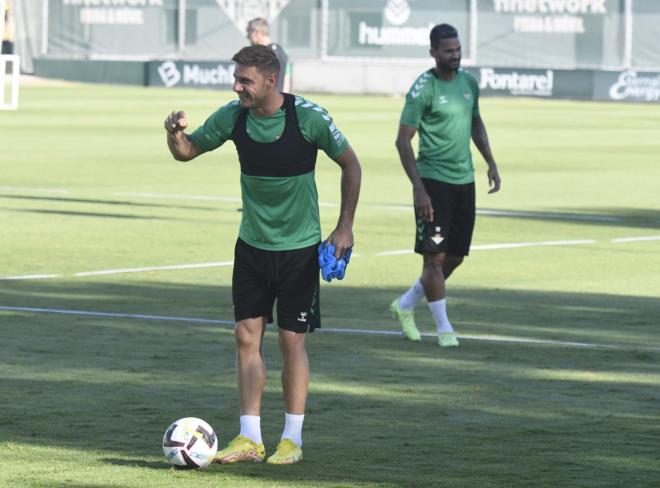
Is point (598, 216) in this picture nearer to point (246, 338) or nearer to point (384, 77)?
point (246, 338)

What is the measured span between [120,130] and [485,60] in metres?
22.2

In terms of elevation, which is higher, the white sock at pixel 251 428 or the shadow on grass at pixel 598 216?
the white sock at pixel 251 428

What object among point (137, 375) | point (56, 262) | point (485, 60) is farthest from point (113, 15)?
point (137, 375)

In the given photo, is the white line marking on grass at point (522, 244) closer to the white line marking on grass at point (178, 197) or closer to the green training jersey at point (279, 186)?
the white line marking on grass at point (178, 197)

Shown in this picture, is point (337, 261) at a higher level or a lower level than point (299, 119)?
lower

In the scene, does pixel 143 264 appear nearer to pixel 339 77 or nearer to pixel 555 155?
pixel 555 155

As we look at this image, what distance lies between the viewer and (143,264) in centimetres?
1700

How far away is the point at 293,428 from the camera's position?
8664mm

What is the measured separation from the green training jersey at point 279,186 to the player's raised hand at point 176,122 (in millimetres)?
220

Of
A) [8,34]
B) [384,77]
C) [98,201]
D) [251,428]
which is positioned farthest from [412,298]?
[8,34]

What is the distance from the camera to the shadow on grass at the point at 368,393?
8.47m

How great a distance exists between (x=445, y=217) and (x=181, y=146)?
13.8 ft

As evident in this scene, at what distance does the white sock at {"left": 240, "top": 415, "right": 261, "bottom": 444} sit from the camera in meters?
8.56

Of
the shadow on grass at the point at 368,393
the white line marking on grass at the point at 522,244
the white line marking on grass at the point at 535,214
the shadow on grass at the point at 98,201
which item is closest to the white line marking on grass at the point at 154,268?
the shadow on grass at the point at 368,393
